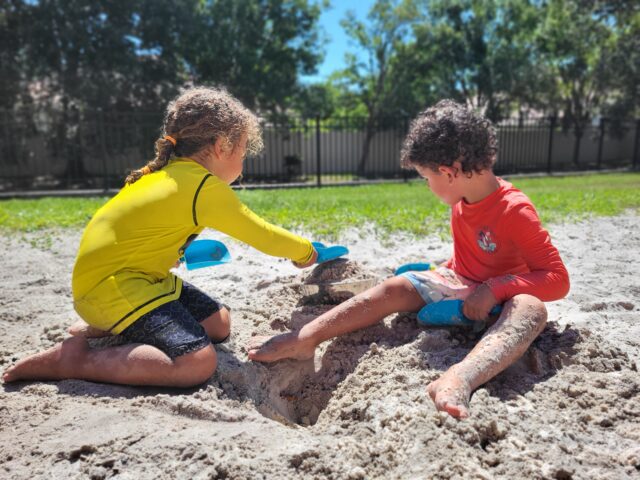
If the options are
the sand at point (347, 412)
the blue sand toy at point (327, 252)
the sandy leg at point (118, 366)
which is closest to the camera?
the sand at point (347, 412)

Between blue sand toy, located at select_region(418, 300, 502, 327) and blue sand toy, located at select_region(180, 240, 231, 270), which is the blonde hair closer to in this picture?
blue sand toy, located at select_region(180, 240, 231, 270)

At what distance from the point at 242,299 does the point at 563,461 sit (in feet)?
6.97

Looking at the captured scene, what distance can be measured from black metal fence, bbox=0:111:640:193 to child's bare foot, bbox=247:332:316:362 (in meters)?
10.00

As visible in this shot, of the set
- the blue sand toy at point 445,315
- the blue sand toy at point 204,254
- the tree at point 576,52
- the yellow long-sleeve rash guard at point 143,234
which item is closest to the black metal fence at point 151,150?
the tree at point 576,52

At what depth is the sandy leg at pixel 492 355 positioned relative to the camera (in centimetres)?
168

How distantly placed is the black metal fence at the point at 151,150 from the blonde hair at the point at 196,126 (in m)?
9.61

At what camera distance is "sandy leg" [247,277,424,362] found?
230 cm

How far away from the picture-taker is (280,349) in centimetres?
229

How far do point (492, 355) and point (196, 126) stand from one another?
1618 mm

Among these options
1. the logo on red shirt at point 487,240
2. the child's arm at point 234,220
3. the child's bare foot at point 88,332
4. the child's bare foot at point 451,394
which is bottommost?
the child's bare foot at point 88,332

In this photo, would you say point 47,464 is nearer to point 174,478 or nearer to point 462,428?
point 174,478

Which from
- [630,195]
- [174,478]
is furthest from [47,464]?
[630,195]

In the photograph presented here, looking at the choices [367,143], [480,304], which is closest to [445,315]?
[480,304]

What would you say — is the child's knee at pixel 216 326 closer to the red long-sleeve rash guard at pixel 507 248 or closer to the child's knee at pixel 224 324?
the child's knee at pixel 224 324
